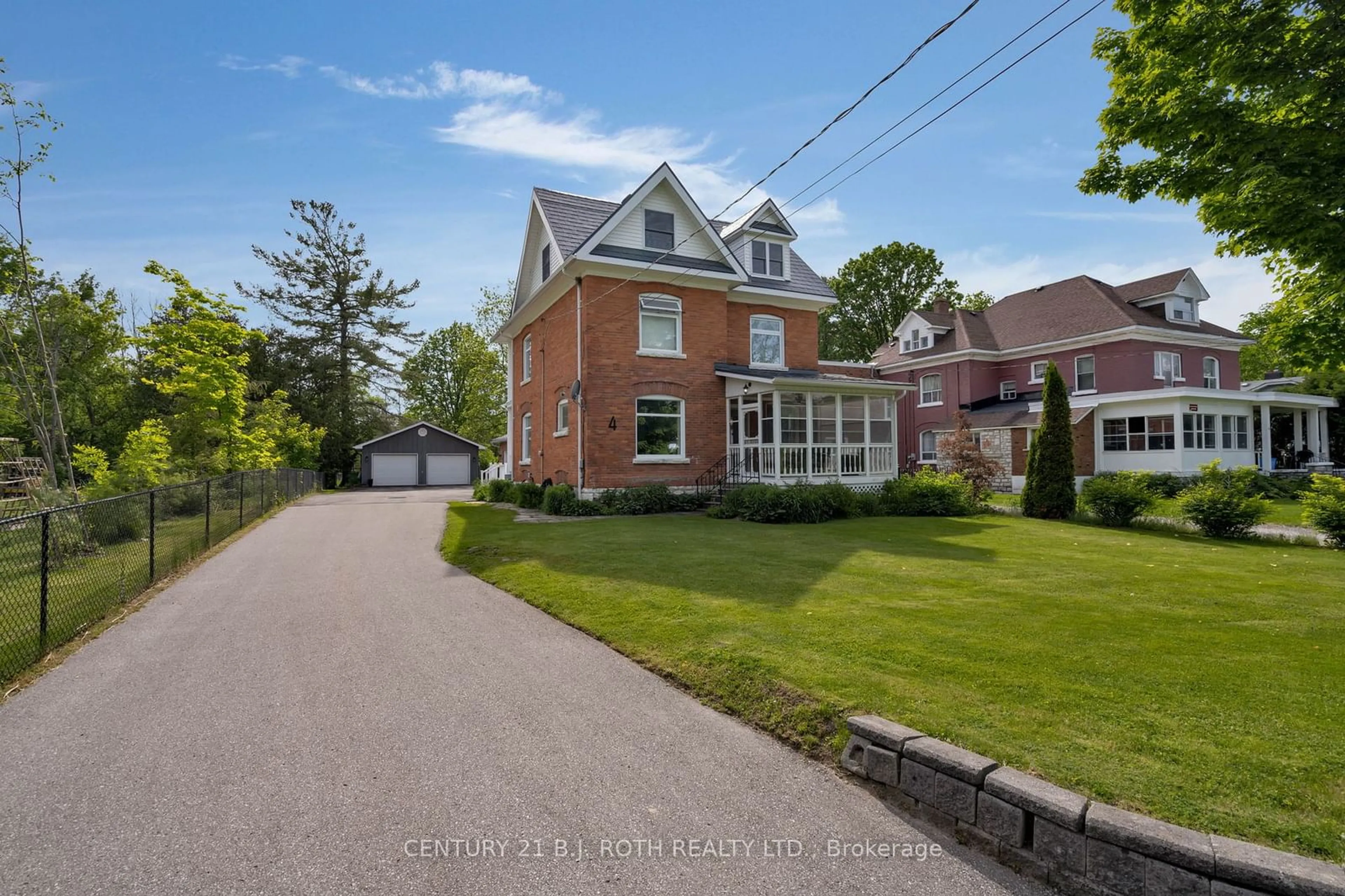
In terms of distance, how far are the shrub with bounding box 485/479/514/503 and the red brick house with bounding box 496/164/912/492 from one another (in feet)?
9.53

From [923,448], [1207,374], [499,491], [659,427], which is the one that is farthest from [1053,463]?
[1207,374]

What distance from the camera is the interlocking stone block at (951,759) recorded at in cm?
313

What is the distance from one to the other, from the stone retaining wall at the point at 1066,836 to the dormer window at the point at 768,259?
61.8 ft

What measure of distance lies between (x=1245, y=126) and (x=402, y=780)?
11464mm

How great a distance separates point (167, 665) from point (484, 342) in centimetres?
4543

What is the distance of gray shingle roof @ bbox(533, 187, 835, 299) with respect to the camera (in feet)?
59.9

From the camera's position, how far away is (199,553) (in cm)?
1138

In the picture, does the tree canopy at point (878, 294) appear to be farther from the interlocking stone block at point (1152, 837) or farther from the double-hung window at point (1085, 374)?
the interlocking stone block at point (1152, 837)

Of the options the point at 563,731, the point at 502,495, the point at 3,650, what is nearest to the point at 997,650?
the point at 563,731

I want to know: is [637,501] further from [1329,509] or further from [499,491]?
[1329,509]

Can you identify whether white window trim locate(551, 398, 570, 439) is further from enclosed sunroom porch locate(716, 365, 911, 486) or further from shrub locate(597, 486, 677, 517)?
enclosed sunroom porch locate(716, 365, 911, 486)

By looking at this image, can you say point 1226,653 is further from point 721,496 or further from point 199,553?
point 199,553

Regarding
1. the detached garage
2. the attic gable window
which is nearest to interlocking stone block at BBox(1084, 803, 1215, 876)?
the attic gable window

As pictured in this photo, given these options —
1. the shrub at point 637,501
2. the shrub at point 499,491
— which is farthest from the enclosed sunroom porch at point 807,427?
the shrub at point 499,491
